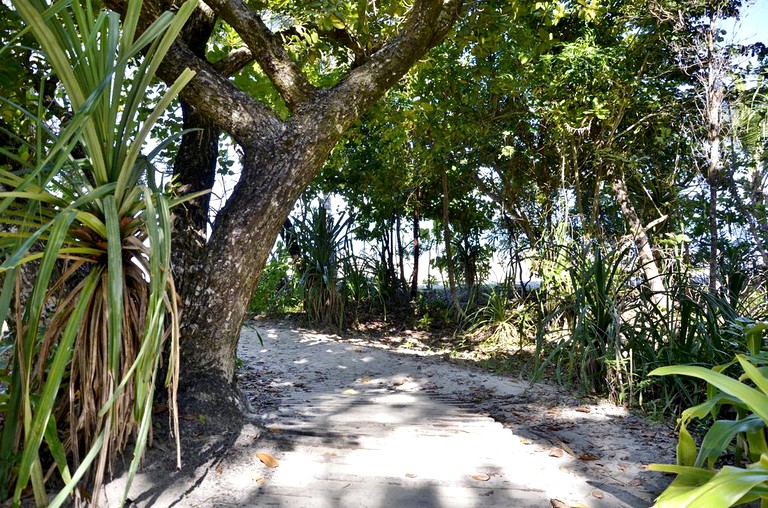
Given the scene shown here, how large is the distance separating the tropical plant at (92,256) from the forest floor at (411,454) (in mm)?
367

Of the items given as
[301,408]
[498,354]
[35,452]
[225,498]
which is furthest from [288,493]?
[498,354]

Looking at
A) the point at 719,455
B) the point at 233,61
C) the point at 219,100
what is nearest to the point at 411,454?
the point at 719,455

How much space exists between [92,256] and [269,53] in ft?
5.69

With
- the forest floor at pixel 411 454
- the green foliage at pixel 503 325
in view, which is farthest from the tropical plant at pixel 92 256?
the green foliage at pixel 503 325

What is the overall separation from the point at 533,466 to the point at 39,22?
235cm

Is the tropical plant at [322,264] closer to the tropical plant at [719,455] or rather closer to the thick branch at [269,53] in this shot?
the thick branch at [269,53]

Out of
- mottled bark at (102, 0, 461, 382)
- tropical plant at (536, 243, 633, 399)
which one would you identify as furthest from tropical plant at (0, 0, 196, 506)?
tropical plant at (536, 243, 633, 399)

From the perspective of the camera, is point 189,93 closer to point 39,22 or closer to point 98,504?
point 39,22

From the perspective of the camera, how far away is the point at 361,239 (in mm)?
8750

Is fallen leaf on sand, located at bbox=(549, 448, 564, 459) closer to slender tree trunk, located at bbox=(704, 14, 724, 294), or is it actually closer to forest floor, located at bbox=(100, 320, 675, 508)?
forest floor, located at bbox=(100, 320, 675, 508)

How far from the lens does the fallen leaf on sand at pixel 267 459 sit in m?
2.30

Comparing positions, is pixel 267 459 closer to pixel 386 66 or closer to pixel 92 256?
pixel 92 256

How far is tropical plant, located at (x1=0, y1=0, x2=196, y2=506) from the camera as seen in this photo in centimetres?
146

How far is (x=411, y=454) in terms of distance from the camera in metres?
2.49
